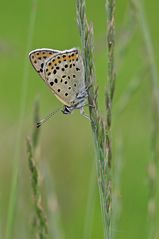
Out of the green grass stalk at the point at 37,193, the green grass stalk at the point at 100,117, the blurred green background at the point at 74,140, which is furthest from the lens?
the blurred green background at the point at 74,140

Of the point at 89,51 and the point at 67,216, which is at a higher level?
the point at 89,51

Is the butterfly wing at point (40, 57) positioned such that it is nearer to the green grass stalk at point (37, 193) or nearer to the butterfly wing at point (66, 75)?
the butterfly wing at point (66, 75)

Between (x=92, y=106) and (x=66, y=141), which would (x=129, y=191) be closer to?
(x=66, y=141)

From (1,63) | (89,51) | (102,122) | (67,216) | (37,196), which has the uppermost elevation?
(1,63)

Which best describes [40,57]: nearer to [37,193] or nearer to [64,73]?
[64,73]

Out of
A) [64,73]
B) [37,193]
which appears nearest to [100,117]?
[37,193]

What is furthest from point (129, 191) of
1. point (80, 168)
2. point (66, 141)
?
point (66, 141)

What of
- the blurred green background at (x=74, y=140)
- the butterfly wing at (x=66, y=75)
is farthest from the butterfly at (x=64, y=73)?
the blurred green background at (x=74, y=140)

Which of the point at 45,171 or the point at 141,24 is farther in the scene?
the point at 45,171
